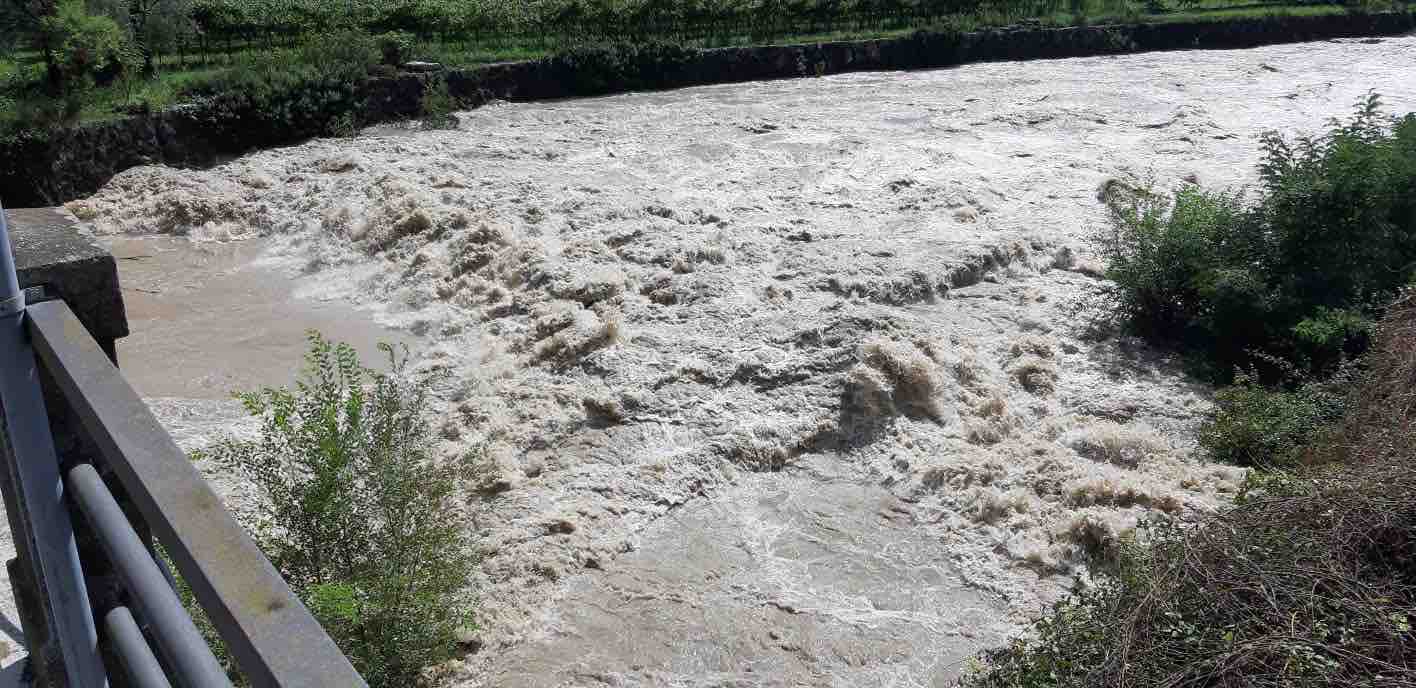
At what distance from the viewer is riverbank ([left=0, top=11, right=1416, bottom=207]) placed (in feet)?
53.7

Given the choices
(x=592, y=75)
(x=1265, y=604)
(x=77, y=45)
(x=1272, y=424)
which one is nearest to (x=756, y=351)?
(x=1272, y=424)

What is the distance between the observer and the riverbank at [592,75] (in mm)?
16375

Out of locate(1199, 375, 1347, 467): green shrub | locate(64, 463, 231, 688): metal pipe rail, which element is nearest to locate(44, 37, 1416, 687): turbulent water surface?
locate(1199, 375, 1347, 467): green shrub

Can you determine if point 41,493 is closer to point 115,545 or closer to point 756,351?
point 115,545

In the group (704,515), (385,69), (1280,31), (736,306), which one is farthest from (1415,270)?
(1280,31)

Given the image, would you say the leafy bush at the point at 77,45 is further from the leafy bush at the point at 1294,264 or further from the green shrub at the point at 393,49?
the leafy bush at the point at 1294,264

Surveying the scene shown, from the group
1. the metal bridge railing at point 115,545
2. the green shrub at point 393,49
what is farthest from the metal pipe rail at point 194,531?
the green shrub at point 393,49

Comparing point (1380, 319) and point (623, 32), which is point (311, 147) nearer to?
point (623, 32)

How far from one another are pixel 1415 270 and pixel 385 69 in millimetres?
15744

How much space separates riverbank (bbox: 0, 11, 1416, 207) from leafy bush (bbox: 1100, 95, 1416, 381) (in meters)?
12.5

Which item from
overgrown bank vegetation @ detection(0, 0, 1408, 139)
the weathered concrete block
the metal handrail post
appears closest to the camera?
the metal handrail post

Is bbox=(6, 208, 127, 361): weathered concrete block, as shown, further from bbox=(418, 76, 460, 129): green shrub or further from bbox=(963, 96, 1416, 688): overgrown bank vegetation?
bbox=(418, 76, 460, 129): green shrub

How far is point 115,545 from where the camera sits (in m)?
1.65

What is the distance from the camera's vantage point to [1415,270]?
9.95 m
